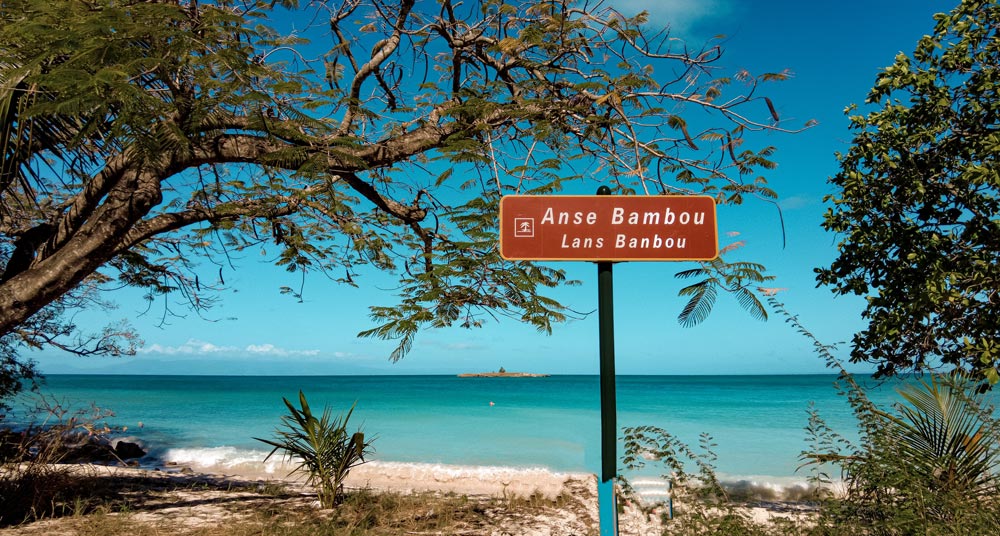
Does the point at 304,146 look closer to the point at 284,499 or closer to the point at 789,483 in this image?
the point at 284,499

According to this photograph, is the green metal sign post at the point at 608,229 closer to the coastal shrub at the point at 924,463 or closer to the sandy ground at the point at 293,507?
the coastal shrub at the point at 924,463

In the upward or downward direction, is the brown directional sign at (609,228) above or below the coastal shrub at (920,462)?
above

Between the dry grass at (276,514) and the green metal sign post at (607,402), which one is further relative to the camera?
the dry grass at (276,514)

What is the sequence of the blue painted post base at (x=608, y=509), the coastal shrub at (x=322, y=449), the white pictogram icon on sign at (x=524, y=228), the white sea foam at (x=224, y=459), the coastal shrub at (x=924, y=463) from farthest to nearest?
the white sea foam at (x=224, y=459) < the coastal shrub at (x=322, y=449) < the coastal shrub at (x=924, y=463) < the white pictogram icon on sign at (x=524, y=228) < the blue painted post base at (x=608, y=509)

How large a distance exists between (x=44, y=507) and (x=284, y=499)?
2.04m

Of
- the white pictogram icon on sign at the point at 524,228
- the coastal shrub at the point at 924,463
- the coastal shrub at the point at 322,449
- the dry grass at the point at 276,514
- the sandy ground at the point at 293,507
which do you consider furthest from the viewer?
the coastal shrub at the point at 322,449

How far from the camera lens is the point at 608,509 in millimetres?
2084

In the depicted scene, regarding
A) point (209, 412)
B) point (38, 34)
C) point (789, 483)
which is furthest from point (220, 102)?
point (209, 412)

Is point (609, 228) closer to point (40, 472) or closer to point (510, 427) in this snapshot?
point (40, 472)

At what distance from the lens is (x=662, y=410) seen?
28.0 metres

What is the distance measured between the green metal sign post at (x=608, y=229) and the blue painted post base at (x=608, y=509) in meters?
0.04

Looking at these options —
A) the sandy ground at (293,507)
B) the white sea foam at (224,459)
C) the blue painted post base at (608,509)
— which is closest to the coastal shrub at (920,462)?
the sandy ground at (293,507)

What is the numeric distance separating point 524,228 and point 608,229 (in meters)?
0.33

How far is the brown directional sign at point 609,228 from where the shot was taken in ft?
7.10
